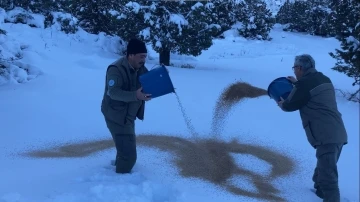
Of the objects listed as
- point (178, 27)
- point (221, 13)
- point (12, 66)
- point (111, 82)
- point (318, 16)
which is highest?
point (318, 16)

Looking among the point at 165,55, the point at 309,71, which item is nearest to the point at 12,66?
the point at 165,55

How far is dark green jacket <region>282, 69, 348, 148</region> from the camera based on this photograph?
3.45 metres

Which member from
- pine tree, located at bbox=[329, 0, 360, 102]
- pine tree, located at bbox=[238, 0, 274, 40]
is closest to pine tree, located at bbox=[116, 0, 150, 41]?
pine tree, located at bbox=[329, 0, 360, 102]

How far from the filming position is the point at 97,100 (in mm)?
6398

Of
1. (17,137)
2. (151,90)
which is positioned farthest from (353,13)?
(17,137)

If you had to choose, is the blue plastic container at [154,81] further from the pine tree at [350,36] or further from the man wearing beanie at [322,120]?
the pine tree at [350,36]

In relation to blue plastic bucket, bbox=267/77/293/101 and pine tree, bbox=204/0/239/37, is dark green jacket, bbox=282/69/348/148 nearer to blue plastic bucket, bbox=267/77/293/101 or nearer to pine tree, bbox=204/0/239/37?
blue plastic bucket, bbox=267/77/293/101

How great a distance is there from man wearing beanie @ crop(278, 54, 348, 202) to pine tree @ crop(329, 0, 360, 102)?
14.6 feet

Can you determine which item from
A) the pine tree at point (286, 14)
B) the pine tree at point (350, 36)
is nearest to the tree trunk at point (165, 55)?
the pine tree at point (350, 36)

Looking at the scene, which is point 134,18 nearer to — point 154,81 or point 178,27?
point 178,27

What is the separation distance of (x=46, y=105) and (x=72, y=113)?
1.73 ft

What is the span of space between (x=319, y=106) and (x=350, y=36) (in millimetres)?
4737

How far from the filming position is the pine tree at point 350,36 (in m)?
7.43

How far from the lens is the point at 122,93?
3406 millimetres
